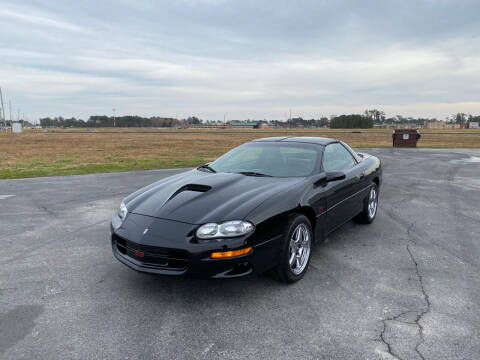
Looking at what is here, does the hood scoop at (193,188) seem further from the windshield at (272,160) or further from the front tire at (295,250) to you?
the front tire at (295,250)

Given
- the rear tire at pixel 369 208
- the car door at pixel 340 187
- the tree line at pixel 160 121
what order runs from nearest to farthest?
the car door at pixel 340 187, the rear tire at pixel 369 208, the tree line at pixel 160 121

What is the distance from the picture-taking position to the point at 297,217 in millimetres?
3287

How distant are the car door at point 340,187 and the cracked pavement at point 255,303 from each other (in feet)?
1.29

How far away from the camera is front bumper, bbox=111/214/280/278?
277 cm

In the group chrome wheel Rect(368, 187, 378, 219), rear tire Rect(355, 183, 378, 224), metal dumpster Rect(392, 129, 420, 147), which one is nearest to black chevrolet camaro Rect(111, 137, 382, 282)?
rear tire Rect(355, 183, 378, 224)

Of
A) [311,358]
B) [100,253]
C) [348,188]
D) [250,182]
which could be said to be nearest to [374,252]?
[348,188]

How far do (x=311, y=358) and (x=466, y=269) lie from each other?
237 cm

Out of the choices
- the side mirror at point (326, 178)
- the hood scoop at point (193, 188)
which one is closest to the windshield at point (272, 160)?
the side mirror at point (326, 178)

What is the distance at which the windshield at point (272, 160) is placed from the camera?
13.1 feet

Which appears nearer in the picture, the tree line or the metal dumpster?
the metal dumpster

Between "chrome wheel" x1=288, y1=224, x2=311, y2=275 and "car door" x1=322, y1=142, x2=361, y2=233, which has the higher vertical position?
"car door" x1=322, y1=142, x2=361, y2=233

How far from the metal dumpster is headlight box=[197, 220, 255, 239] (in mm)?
21311

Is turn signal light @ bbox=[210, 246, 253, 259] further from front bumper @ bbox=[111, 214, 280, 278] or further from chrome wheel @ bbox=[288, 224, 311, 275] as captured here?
chrome wheel @ bbox=[288, 224, 311, 275]

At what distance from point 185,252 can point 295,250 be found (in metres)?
1.17
